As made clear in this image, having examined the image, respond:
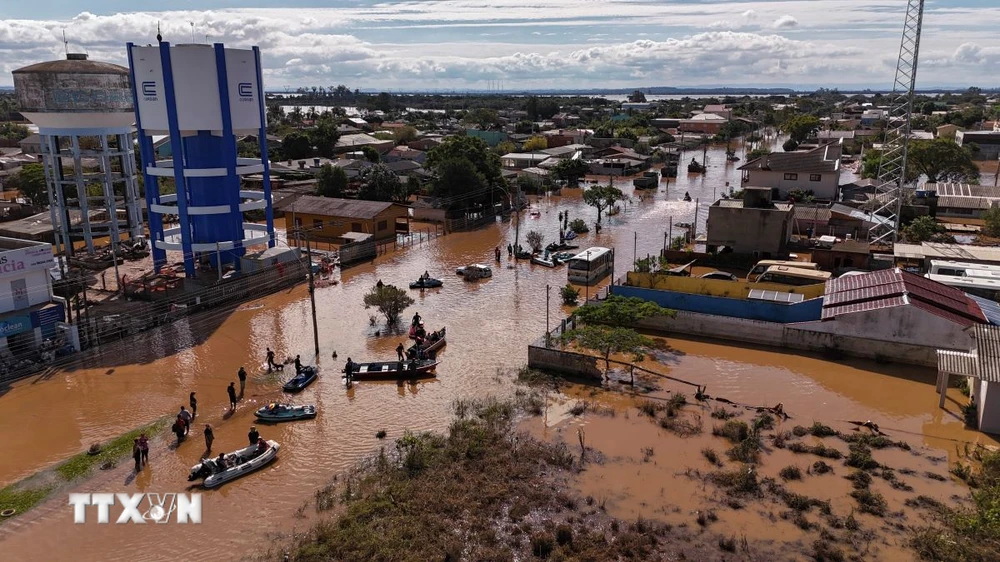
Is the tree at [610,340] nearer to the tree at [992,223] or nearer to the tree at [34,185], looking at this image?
the tree at [992,223]

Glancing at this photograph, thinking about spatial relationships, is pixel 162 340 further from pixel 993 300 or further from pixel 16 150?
pixel 16 150

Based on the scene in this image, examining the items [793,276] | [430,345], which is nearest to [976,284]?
[793,276]

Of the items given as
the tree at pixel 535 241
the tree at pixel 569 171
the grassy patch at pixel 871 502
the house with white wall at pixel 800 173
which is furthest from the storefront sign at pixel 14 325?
the tree at pixel 569 171

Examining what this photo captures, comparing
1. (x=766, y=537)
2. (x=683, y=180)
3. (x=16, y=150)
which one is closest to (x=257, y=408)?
(x=766, y=537)

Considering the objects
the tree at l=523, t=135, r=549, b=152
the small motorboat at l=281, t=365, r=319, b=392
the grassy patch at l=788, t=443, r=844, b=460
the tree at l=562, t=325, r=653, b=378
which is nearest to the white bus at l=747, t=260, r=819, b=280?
the tree at l=562, t=325, r=653, b=378

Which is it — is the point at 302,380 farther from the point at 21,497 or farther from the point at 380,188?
the point at 380,188

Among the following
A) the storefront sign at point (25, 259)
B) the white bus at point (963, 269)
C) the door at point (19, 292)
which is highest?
the storefront sign at point (25, 259)
